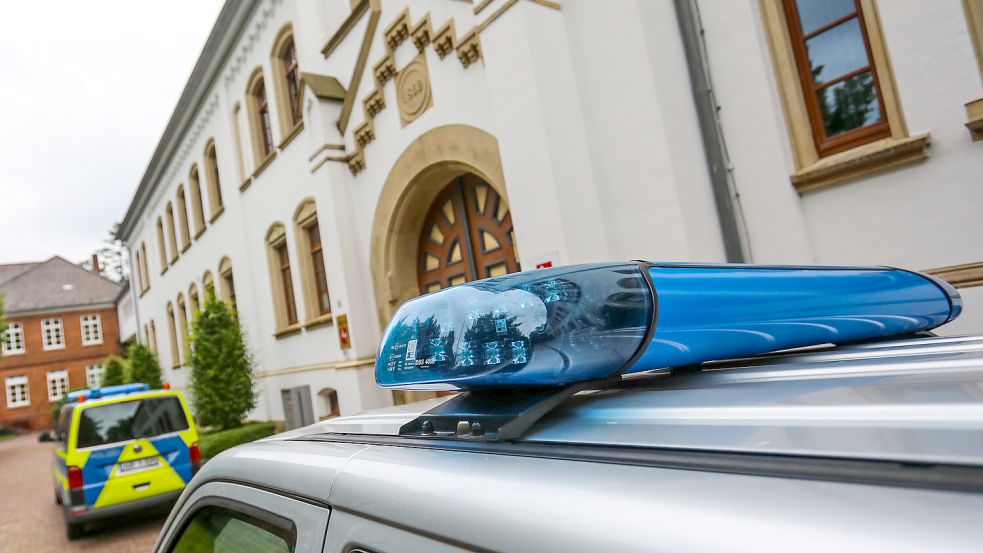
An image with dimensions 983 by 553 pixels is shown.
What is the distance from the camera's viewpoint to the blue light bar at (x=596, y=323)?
99cm

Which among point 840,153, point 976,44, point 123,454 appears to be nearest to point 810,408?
point 976,44

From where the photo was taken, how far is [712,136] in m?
5.62

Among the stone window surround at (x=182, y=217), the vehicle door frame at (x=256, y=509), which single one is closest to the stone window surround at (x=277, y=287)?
the stone window surround at (x=182, y=217)

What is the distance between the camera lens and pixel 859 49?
16.2 feet

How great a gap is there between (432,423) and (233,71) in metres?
15.6

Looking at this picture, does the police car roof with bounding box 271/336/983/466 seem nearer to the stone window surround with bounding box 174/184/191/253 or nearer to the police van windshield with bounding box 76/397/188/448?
the police van windshield with bounding box 76/397/188/448

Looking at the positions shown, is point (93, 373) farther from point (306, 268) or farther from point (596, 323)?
point (596, 323)

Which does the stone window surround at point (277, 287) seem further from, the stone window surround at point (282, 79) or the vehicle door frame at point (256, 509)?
the vehicle door frame at point (256, 509)

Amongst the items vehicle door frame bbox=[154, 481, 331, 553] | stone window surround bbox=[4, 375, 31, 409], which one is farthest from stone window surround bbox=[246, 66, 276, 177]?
stone window surround bbox=[4, 375, 31, 409]

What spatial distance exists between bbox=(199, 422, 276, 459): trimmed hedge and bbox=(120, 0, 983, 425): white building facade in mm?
3324

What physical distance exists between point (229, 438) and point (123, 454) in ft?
13.4

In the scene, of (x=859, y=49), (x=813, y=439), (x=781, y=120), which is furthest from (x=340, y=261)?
(x=813, y=439)

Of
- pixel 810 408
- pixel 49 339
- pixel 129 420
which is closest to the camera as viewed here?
pixel 810 408

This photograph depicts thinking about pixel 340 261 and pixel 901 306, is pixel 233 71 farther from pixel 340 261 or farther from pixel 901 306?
pixel 901 306
